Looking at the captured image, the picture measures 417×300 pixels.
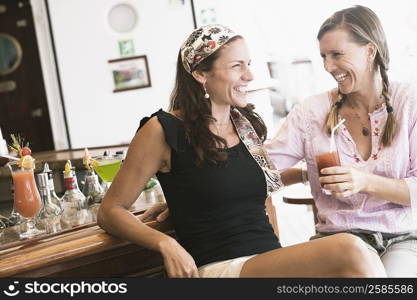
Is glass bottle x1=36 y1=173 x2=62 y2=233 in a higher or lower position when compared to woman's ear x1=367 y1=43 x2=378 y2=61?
lower

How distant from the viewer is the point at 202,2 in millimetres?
6832

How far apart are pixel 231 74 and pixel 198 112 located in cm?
17

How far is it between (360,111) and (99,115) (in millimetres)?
5261

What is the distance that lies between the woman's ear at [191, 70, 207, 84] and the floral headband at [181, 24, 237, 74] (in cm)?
2

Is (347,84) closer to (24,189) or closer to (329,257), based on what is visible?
(329,257)

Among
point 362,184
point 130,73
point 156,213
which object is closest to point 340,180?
point 362,184

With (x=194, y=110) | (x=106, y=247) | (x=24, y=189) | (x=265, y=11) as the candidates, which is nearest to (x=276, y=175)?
(x=194, y=110)

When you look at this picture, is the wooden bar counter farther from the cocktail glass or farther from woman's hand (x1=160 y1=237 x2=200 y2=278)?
the cocktail glass

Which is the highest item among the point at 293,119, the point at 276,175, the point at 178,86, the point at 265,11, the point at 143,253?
the point at 265,11

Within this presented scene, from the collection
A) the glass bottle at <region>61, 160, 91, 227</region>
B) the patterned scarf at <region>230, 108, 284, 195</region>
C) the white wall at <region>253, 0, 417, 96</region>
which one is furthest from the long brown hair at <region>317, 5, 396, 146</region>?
the white wall at <region>253, 0, 417, 96</region>

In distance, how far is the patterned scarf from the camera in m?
1.93

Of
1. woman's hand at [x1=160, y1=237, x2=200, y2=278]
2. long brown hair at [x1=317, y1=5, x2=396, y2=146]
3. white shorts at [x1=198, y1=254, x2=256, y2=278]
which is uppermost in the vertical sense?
long brown hair at [x1=317, y1=5, x2=396, y2=146]

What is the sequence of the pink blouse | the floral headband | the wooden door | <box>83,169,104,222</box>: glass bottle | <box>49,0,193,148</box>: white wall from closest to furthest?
1. the floral headband
2. the pink blouse
3. <box>83,169,104,222</box>: glass bottle
4. <box>49,0,193,148</box>: white wall
5. the wooden door

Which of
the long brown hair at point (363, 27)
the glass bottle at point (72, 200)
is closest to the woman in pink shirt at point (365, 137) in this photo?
the long brown hair at point (363, 27)
